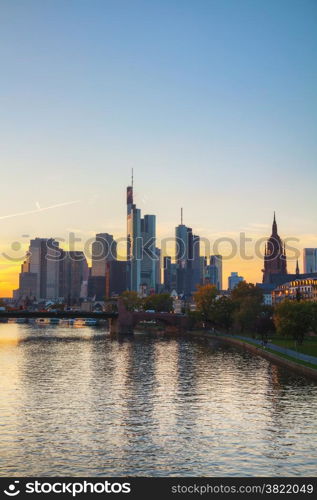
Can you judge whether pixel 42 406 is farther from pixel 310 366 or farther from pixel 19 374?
pixel 310 366

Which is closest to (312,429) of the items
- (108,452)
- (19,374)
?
(108,452)

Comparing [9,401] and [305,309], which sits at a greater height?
[305,309]

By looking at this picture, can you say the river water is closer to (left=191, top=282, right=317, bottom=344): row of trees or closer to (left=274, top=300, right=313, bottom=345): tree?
(left=274, top=300, right=313, bottom=345): tree

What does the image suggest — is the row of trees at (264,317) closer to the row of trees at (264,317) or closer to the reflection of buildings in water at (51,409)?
the row of trees at (264,317)

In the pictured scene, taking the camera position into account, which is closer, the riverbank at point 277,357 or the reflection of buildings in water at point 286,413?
the reflection of buildings in water at point 286,413

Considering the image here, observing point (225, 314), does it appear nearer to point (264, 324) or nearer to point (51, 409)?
point (264, 324)

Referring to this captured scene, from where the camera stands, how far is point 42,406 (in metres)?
59.7

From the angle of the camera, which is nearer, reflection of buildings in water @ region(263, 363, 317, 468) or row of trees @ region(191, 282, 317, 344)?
reflection of buildings in water @ region(263, 363, 317, 468)

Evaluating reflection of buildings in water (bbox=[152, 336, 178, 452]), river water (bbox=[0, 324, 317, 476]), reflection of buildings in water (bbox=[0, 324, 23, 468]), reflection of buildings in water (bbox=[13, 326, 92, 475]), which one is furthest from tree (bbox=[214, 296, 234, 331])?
reflection of buildings in water (bbox=[0, 324, 23, 468])

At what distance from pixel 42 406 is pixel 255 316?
113 m

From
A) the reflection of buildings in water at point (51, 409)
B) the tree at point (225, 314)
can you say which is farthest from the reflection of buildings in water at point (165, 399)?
the tree at point (225, 314)

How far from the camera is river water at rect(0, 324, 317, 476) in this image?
40281 mm

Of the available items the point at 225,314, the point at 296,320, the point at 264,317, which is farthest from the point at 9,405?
the point at 225,314

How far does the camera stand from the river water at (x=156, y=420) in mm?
40281
